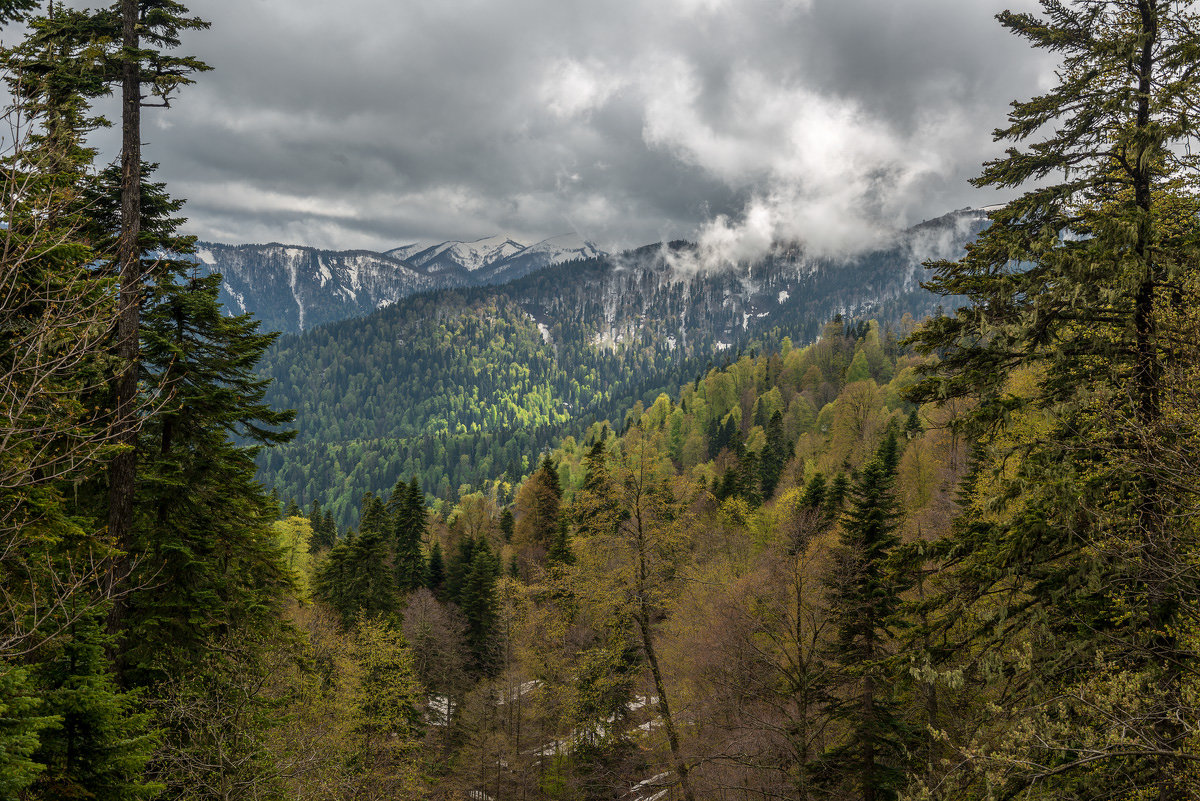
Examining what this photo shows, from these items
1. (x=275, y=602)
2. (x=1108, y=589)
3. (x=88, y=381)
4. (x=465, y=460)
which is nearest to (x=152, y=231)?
(x=88, y=381)

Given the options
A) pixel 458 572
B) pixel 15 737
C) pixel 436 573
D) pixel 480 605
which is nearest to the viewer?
pixel 15 737

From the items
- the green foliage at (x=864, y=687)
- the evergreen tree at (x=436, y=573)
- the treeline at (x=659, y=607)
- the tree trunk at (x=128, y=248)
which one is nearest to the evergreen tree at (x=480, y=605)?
the treeline at (x=659, y=607)

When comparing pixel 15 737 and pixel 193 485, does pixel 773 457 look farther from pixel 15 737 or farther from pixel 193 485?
pixel 15 737

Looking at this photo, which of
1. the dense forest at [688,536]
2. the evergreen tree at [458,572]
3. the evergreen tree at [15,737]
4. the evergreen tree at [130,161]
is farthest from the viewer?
the evergreen tree at [458,572]

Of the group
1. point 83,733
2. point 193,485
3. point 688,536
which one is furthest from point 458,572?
point 83,733

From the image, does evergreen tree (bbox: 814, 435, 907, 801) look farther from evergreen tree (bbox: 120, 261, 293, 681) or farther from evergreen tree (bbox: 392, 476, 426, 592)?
evergreen tree (bbox: 392, 476, 426, 592)

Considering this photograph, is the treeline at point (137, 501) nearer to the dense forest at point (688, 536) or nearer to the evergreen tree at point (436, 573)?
the dense forest at point (688, 536)

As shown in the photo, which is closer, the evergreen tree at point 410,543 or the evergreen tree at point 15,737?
the evergreen tree at point 15,737

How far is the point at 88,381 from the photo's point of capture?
10.6m

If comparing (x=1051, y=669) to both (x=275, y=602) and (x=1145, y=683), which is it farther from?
(x=275, y=602)

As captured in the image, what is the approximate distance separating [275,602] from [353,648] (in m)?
9.57

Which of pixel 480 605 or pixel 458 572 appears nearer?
pixel 480 605

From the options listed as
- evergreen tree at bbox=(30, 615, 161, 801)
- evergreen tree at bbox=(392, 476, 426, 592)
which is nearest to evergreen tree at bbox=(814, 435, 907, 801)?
evergreen tree at bbox=(30, 615, 161, 801)

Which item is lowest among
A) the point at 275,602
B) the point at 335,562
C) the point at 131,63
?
the point at 335,562
